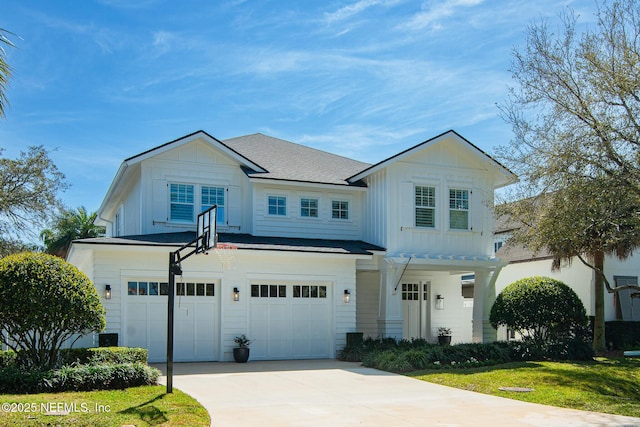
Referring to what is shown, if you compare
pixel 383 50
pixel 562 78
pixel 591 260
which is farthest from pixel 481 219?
pixel 383 50

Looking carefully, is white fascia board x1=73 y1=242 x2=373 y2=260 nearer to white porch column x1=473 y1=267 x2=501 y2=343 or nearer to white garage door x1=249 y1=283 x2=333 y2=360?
white garage door x1=249 y1=283 x2=333 y2=360

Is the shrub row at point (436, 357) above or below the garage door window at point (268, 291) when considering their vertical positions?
below

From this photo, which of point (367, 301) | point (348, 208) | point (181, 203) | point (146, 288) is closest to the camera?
point (146, 288)

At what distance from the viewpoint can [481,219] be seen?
22.1 m

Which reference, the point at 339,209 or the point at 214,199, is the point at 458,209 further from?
the point at 214,199

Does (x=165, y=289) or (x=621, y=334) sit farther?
(x=621, y=334)

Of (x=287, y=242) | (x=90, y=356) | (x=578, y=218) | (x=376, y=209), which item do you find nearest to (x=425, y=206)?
(x=376, y=209)

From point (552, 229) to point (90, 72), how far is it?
12536 millimetres

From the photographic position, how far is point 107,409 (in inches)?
413

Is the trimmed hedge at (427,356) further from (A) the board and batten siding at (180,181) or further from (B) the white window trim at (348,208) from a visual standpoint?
(A) the board and batten siding at (180,181)

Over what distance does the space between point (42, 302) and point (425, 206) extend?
1242cm

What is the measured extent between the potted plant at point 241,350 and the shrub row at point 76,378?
520 centimetres

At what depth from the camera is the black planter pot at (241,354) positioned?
1838 cm

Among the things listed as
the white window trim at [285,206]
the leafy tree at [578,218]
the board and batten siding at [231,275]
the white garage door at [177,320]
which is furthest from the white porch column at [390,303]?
the white garage door at [177,320]
